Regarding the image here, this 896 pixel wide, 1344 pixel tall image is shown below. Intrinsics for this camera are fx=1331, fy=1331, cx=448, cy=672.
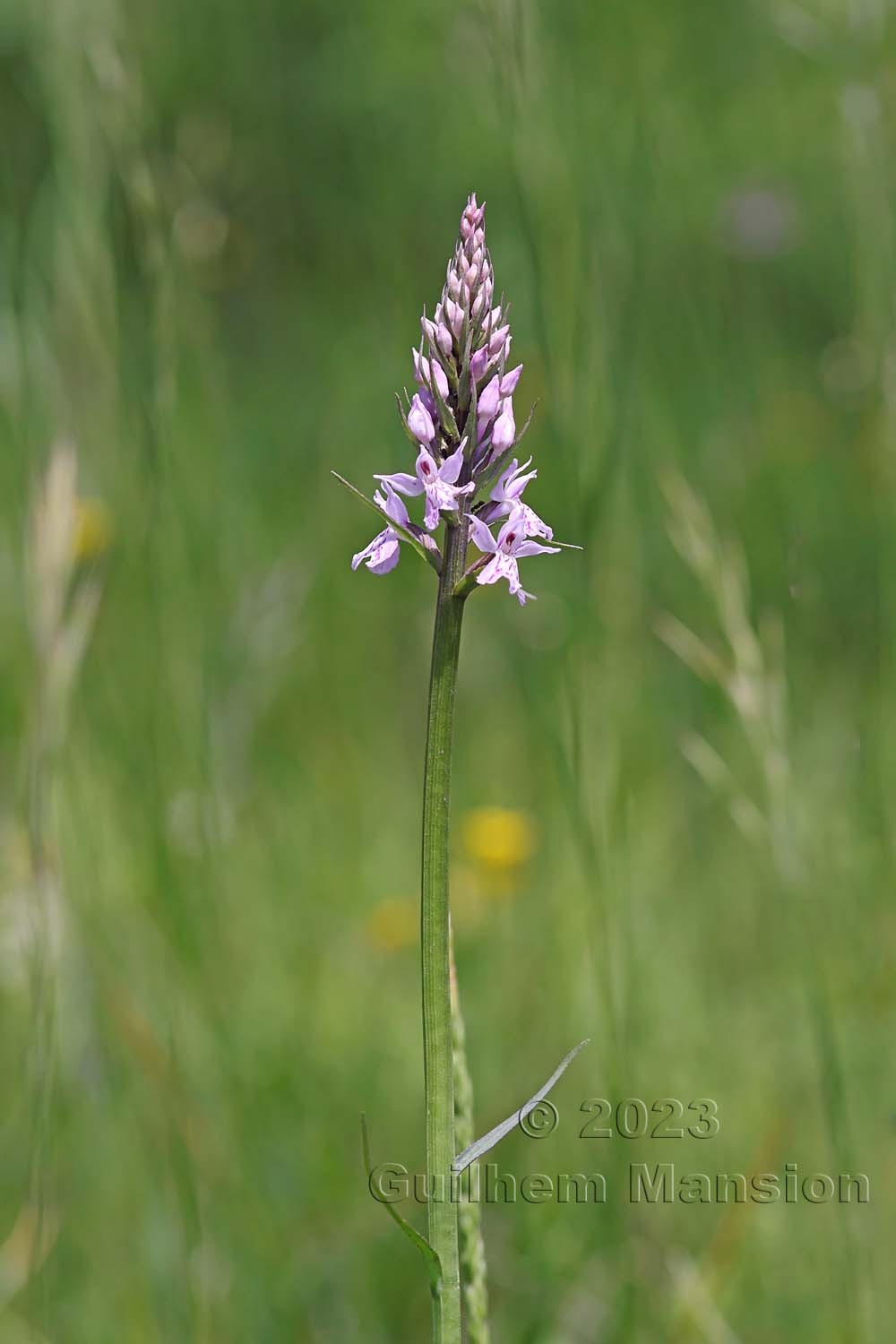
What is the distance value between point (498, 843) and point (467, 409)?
232cm

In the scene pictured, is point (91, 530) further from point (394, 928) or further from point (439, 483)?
point (439, 483)

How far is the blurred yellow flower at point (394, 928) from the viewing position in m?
3.38

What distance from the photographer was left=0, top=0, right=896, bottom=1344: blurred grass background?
204 cm

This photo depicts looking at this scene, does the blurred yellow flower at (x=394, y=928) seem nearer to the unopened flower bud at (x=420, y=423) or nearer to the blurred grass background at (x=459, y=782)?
the blurred grass background at (x=459, y=782)

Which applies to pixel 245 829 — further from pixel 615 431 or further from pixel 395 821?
pixel 615 431

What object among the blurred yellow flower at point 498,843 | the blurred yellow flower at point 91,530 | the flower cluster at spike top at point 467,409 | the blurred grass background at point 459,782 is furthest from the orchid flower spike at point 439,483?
the blurred yellow flower at point 91,530

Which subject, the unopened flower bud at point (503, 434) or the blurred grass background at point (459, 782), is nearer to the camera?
the unopened flower bud at point (503, 434)

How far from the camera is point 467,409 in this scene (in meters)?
1.20

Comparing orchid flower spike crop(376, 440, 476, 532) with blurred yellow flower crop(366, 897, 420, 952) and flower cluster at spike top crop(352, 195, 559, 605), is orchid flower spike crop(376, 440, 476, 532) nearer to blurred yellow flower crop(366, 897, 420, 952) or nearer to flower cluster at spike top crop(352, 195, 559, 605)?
flower cluster at spike top crop(352, 195, 559, 605)

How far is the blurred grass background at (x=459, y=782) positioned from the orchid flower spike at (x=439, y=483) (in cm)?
67

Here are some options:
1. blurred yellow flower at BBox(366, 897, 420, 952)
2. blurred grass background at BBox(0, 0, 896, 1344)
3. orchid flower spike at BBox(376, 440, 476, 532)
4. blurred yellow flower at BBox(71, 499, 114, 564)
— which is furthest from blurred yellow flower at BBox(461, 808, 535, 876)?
orchid flower spike at BBox(376, 440, 476, 532)

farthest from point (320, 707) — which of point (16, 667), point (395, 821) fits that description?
point (16, 667)

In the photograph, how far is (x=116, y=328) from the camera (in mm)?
2496

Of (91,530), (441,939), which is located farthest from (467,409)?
(91,530)
